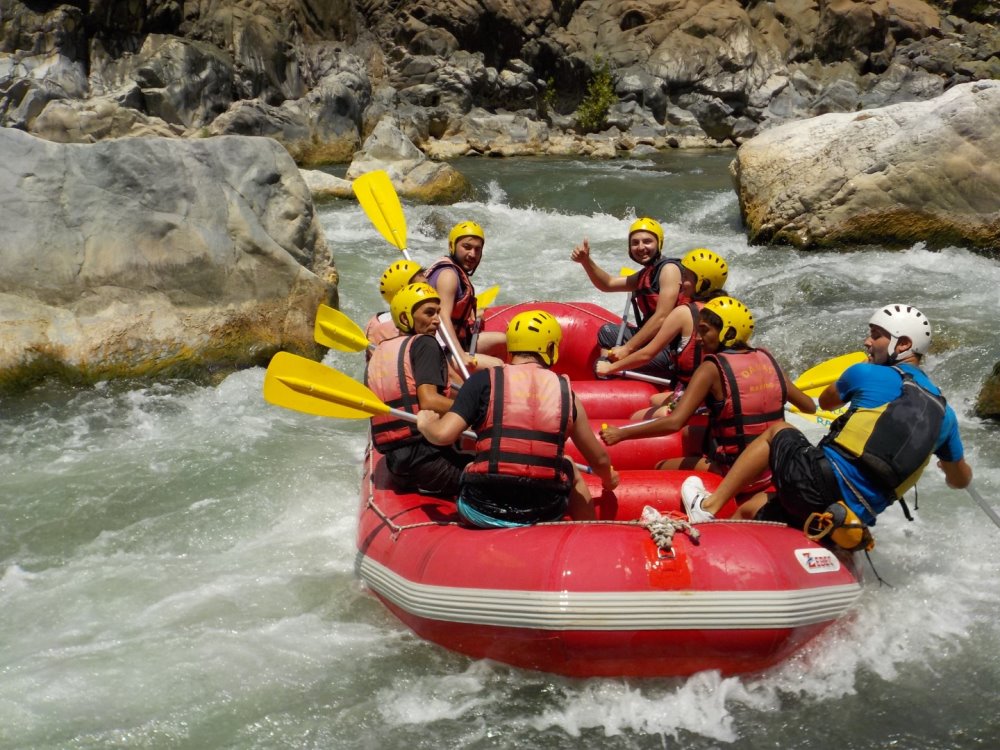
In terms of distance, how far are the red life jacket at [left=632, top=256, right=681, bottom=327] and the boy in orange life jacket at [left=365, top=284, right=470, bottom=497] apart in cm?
174

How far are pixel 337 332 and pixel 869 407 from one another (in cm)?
299

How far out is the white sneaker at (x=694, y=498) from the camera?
3523mm

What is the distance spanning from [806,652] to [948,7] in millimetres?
31289

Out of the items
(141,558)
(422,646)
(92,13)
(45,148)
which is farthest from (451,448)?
(92,13)

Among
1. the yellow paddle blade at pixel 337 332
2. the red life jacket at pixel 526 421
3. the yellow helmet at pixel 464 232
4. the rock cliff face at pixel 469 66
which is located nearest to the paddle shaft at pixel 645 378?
the yellow helmet at pixel 464 232

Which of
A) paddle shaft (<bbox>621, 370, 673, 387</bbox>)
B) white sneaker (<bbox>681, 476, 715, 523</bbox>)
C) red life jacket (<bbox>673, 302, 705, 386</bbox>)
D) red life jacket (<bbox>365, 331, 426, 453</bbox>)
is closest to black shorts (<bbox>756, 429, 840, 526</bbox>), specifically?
white sneaker (<bbox>681, 476, 715, 523</bbox>)

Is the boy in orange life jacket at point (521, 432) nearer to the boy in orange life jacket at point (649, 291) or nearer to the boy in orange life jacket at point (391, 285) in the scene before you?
the boy in orange life jacket at point (391, 285)

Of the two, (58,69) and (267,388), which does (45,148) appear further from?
(58,69)

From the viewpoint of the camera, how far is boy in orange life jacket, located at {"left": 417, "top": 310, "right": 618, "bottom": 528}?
10.6ft

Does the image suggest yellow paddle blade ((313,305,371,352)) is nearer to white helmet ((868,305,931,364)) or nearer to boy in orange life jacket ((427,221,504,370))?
boy in orange life jacket ((427,221,504,370))

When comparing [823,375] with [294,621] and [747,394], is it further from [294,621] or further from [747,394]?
[294,621]

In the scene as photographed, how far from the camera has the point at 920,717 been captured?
3057 millimetres

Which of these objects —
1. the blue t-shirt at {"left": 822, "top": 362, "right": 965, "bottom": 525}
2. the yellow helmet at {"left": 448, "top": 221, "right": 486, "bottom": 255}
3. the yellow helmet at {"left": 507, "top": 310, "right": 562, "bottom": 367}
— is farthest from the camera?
the yellow helmet at {"left": 448, "top": 221, "right": 486, "bottom": 255}

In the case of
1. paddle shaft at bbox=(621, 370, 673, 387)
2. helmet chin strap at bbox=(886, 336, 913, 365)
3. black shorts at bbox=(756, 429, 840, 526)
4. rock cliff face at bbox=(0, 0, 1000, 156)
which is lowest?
rock cliff face at bbox=(0, 0, 1000, 156)
